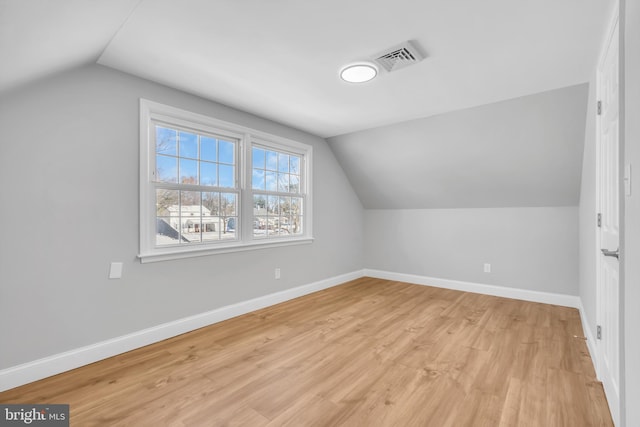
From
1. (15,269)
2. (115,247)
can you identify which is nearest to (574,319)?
(115,247)

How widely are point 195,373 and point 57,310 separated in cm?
114

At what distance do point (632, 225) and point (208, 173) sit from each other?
326cm

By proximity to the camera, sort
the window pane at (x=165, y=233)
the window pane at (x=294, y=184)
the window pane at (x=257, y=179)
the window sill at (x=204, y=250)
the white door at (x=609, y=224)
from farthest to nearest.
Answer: the window pane at (x=294, y=184), the window pane at (x=257, y=179), the window pane at (x=165, y=233), the window sill at (x=204, y=250), the white door at (x=609, y=224)

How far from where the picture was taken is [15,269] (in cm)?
202

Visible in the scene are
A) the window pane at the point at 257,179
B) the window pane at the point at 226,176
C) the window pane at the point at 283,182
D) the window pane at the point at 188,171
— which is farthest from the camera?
the window pane at the point at 283,182

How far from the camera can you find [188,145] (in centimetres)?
308

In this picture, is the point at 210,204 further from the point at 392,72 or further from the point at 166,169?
the point at 392,72

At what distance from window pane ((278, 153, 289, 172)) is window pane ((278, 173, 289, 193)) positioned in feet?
0.24

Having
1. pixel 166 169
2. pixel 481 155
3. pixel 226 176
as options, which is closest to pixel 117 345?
pixel 166 169

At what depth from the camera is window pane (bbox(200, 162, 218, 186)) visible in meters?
3.17

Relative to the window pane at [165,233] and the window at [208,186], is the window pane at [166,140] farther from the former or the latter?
the window pane at [165,233]

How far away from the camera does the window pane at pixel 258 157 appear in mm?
3736

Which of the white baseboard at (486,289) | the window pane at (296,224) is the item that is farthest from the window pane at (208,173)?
the white baseboard at (486,289)

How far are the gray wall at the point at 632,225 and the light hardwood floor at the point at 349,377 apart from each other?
723mm
